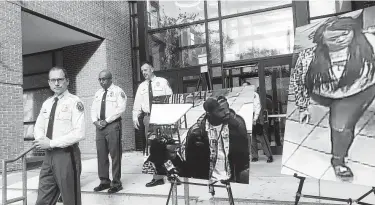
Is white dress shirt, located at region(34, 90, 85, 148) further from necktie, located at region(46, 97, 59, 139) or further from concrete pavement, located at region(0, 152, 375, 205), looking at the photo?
concrete pavement, located at region(0, 152, 375, 205)

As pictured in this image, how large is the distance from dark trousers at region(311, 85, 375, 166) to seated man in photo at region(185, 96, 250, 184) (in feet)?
2.23

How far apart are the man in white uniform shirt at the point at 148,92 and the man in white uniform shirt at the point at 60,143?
1632 mm

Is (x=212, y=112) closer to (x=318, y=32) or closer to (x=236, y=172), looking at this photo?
(x=236, y=172)

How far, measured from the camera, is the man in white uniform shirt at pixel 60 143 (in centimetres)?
284

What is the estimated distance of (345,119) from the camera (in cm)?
232

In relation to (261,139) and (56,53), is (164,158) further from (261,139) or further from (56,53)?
(56,53)

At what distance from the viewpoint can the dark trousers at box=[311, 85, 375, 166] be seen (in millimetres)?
2250

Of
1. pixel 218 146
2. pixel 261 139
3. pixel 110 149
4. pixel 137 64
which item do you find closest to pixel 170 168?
pixel 218 146

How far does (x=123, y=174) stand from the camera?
229 inches

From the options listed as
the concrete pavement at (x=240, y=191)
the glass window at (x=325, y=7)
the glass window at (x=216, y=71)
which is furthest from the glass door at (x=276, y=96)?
the concrete pavement at (x=240, y=191)

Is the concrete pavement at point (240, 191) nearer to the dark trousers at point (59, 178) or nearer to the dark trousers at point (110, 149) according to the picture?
the dark trousers at point (110, 149)

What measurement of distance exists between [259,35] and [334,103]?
617 centimetres

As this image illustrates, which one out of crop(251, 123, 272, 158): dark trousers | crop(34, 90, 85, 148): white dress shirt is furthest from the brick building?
crop(251, 123, 272, 158): dark trousers

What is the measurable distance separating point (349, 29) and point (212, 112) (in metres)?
1.30
